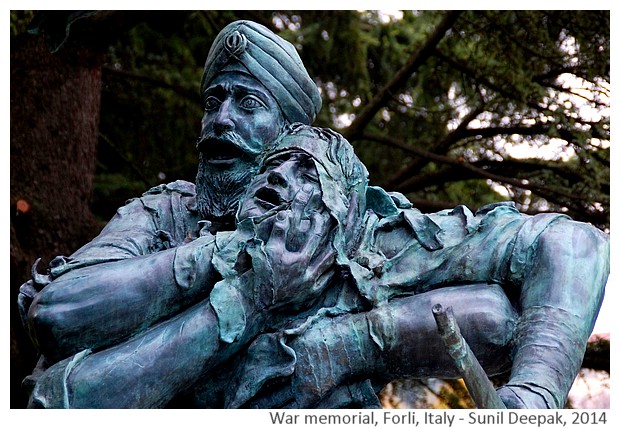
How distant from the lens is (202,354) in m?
4.01

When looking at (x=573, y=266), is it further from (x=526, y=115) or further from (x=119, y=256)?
(x=526, y=115)

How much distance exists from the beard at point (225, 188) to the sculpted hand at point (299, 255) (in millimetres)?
342

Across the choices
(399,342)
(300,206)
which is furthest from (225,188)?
(399,342)

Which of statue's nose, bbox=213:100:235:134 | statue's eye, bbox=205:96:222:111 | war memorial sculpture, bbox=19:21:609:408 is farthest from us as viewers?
statue's eye, bbox=205:96:222:111

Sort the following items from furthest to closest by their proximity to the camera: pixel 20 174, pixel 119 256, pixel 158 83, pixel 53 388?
pixel 158 83 → pixel 20 174 → pixel 119 256 → pixel 53 388

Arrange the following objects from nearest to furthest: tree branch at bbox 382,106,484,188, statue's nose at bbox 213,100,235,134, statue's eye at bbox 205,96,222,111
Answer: statue's nose at bbox 213,100,235,134
statue's eye at bbox 205,96,222,111
tree branch at bbox 382,106,484,188

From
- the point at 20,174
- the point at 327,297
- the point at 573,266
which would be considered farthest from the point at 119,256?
the point at 20,174

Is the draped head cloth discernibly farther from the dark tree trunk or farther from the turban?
the dark tree trunk

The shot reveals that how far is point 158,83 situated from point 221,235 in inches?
198

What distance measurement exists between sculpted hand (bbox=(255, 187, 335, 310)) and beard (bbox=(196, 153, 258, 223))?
0.34 m

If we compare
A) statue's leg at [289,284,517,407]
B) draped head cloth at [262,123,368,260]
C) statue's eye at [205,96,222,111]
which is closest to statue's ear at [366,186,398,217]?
draped head cloth at [262,123,368,260]

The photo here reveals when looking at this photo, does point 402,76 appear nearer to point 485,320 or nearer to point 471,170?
point 471,170

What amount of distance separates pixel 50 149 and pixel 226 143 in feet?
13.2

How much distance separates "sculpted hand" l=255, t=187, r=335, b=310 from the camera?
159 inches
